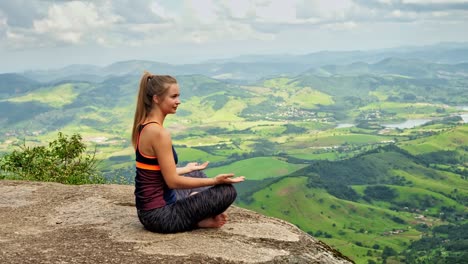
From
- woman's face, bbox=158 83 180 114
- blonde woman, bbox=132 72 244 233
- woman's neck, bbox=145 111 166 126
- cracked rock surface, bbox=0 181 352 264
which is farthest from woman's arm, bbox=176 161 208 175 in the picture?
woman's face, bbox=158 83 180 114

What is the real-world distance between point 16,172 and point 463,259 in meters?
155

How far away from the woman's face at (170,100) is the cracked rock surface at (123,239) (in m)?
3.11

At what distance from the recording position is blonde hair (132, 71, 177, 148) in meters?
10.2

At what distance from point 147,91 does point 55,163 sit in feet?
72.6

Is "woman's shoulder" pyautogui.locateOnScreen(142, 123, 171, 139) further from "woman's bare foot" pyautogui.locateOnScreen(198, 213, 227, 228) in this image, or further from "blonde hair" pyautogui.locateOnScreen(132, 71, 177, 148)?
"woman's bare foot" pyautogui.locateOnScreen(198, 213, 227, 228)

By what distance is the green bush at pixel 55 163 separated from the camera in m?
27.8

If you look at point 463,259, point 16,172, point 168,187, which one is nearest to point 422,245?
point 463,259

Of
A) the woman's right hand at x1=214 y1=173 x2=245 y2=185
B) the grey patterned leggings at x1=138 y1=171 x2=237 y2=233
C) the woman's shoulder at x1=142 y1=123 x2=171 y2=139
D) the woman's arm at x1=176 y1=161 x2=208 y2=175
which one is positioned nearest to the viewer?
the woman's shoulder at x1=142 y1=123 x2=171 y2=139

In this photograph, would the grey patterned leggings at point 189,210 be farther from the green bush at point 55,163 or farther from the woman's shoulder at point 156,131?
the green bush at point 55,163

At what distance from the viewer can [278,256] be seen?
10.7 meters

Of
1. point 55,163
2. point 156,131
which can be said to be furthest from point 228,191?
point 55,163

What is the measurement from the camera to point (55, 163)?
30031mm

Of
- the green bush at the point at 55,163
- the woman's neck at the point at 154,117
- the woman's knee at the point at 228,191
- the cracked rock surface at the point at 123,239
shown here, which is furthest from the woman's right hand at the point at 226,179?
the green bush at the point at 55,163

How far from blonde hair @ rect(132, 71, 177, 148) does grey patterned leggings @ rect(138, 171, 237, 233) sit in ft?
6.12
